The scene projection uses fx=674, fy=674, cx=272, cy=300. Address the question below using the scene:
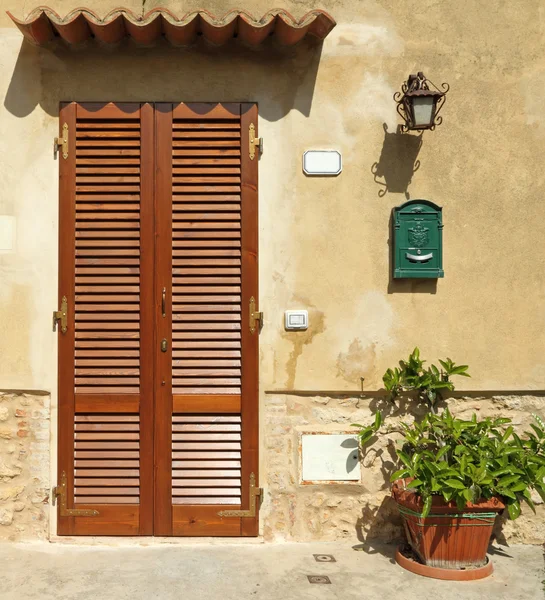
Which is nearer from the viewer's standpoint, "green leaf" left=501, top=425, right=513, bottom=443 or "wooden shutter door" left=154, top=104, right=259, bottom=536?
"green leaf" left=501, top=425, right=513, bottom=443

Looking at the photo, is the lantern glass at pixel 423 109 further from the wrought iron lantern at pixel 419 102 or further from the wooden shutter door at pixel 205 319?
the wooden shutter door at pixel 205 319

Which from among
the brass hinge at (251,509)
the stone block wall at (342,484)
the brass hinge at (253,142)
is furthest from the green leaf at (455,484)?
the brass hinge at (253,142)

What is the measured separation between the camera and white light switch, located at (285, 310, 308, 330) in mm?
4594

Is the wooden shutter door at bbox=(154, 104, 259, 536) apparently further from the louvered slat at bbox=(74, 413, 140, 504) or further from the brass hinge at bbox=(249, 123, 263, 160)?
the louvered slat at bbox=(74, 413, 140, 504)

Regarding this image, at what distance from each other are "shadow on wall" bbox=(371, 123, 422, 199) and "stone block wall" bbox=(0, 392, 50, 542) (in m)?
2.74

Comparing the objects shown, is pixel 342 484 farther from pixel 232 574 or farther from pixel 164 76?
pixel 164 76

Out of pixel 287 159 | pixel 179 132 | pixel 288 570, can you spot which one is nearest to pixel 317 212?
pixel 287 159

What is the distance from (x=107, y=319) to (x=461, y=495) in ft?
8.24

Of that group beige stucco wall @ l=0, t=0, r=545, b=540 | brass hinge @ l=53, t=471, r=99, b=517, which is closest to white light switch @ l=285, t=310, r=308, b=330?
beige stucco wall @ l=0, t=0, r=545, b=540

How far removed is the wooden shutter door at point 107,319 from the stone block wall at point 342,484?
0.85 meters

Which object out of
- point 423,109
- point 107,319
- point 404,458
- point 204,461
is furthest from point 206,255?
point 404,458

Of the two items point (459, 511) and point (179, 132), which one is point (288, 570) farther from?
point (179, 132)

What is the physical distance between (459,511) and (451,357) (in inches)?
42.0

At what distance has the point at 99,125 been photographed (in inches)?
182
